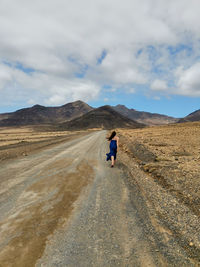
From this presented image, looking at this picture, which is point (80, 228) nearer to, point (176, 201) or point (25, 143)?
point (176, 201)

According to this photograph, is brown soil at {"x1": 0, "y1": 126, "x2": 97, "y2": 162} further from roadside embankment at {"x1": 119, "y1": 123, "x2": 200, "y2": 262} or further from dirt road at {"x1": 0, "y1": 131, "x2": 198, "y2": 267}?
roadside embankment at {"x1": 119, "y1": 123, "x2": 200, "y2": 262}

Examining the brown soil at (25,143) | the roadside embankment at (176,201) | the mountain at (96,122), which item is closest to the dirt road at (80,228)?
the roadside embankment at (176,201)

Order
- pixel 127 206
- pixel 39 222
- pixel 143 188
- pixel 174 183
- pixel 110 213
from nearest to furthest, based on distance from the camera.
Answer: pixel 39 222
pixel 110 213
pixel 127 206
pixel 143 188
pixel 174 183

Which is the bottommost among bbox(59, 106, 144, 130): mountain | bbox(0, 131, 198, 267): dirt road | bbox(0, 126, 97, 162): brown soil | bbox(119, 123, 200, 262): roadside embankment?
bbox(0, 126, 97, 162): brown soil

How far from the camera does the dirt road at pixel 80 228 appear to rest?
98.4 inches

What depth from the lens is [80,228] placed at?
10.7 ft

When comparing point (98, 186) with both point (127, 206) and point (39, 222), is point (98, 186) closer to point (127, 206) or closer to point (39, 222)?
point (127, 206)

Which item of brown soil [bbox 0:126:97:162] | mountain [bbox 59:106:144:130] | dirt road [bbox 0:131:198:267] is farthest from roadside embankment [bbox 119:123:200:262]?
mountain [bbox 59:106:144:130]

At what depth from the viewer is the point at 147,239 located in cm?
295

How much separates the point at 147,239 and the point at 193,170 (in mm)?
5702

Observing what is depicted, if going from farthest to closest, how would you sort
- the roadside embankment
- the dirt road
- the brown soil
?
the brown soil, the roadside embankment, the dirt road

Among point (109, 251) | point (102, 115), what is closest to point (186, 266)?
point (109, 251)

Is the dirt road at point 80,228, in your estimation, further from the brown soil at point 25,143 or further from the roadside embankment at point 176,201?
the brown soil at point 25,143

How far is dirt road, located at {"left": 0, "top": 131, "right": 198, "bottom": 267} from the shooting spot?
98.4 inches
